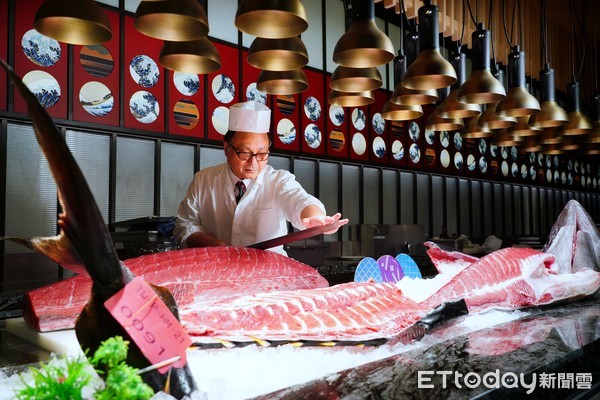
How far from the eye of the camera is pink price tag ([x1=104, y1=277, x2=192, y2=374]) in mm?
836

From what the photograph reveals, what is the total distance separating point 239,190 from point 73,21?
149 cm

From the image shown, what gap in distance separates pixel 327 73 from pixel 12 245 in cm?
520

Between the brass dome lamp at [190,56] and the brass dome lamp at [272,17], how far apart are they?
1.60ft

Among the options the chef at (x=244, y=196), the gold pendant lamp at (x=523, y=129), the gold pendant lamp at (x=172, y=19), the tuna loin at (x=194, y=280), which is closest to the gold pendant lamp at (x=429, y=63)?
the chef at (x=244, y=196)

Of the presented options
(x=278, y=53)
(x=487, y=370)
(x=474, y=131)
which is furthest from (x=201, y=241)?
(x=474, y=131)

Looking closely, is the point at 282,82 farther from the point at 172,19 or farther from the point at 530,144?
the point at 530,144

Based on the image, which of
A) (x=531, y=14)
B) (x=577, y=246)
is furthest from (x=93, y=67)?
(x=531, y=14)

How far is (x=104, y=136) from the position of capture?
535 centimetres

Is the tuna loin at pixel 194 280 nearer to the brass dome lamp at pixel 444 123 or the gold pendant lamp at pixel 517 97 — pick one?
the gold pendant lamp at pixel 517 97

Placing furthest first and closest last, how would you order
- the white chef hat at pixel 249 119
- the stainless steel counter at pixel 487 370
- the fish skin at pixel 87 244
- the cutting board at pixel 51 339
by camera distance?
the white chef hat at pixel 249 119
the cutting board at pixel 51 339
the stainless steel counter at pixel 487 370
the fish skin at pixel 87 244

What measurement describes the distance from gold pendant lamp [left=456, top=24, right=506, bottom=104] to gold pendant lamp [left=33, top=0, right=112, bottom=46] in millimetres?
2448

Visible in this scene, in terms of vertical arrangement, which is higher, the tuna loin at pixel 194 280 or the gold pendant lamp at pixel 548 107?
the gold pendant lamp at pixel 548 107

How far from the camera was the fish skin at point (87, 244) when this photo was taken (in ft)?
2.33

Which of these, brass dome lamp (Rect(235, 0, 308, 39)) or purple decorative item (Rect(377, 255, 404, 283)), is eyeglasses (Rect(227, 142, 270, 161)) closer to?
brass dome lamp (Rect(235, 0, 308, 39))
